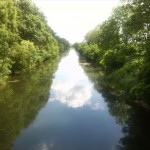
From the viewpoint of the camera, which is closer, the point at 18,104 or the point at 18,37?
the point at 18,104

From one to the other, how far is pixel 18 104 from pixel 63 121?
6.87 metres

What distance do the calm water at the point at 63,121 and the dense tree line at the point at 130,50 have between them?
2.51 metres

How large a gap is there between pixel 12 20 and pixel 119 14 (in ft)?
66.4

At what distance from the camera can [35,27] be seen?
79.5 meters

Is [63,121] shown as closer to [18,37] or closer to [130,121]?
[130,121]

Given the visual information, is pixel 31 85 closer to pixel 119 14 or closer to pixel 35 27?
pixel 119 14

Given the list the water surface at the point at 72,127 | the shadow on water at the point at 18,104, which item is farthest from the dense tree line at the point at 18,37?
the water surface at the point at 72,127

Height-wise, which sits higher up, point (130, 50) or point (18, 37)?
point (18, 37)

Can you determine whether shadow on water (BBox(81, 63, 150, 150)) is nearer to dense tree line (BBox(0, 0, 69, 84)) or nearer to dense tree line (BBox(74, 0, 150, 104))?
dense tree line (BBox(74, 0, 150, 104))

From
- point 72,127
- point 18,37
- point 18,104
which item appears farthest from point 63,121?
point 18,37

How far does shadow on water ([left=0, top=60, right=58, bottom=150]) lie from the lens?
23.1 m

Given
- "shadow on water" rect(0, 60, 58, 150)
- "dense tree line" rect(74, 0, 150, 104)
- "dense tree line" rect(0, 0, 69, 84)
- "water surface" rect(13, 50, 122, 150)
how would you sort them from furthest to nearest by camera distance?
1. "dense tree line" rect(0, 0, 69, 84)
2. "dense tree line" rect(74, 0, 150, 104)
3. "shadow on water" rect(0, 60, 58, 150)
4. "water surface" rect(13, 50, 122, 150)

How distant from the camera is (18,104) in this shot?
32281 mm

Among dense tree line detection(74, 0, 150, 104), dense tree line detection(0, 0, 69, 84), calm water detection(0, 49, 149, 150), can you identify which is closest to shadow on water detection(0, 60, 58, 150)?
calm water detection(0, 49, 149, 150)
